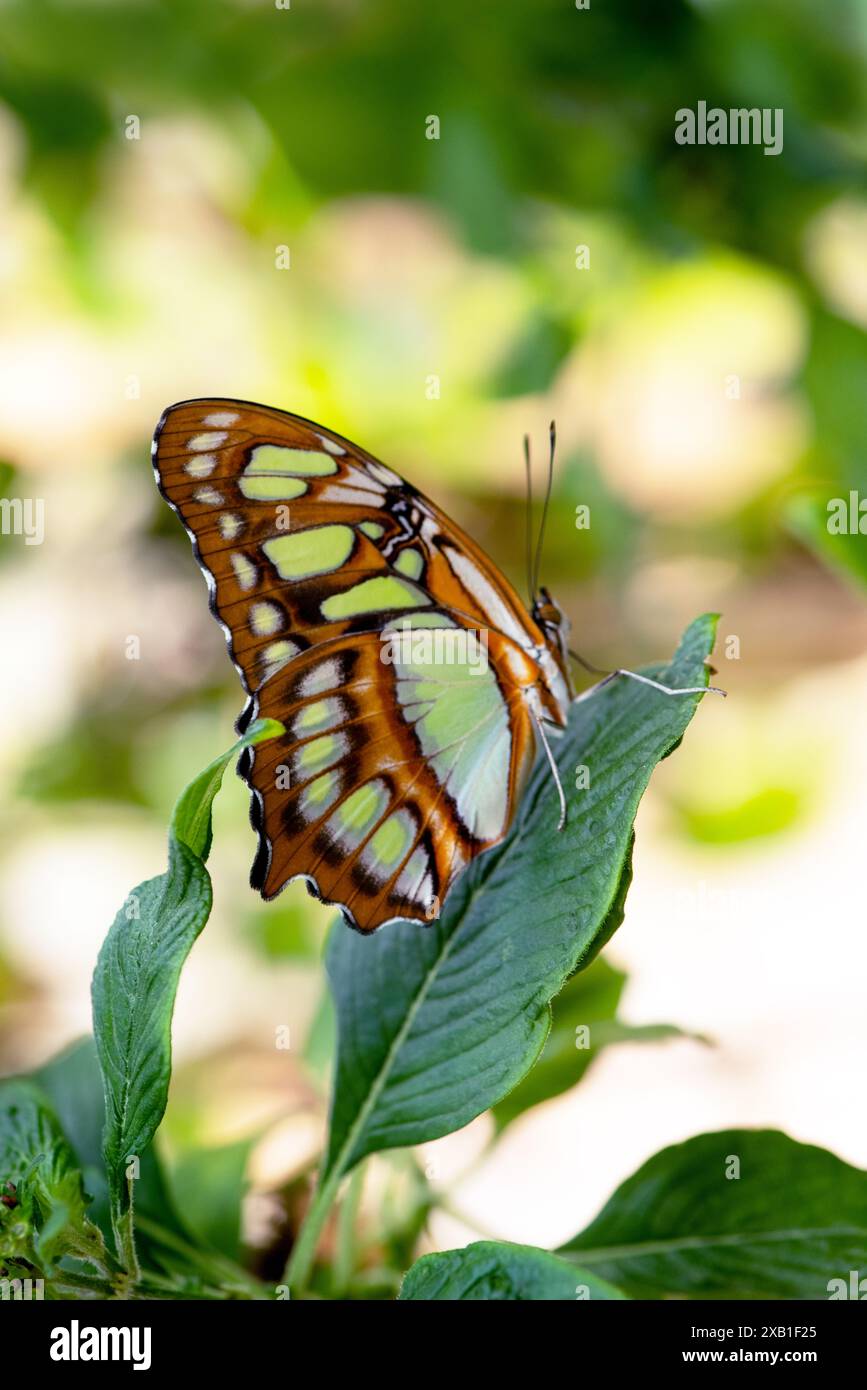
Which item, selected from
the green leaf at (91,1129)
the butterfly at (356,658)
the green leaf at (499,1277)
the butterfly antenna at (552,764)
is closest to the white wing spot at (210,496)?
the butterfly at (356,658)

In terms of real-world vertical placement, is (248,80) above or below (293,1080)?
above

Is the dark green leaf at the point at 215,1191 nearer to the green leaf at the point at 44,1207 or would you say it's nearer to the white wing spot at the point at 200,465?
the green leaf at the point at 44,1207

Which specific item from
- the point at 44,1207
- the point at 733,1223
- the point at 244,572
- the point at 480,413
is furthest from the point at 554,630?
A: the point at 480,413

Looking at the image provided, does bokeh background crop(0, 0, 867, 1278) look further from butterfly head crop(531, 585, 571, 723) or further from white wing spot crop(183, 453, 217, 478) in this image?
white wing spot crop(183, 453, 217, 478)

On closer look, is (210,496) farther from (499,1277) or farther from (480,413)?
(480,413)

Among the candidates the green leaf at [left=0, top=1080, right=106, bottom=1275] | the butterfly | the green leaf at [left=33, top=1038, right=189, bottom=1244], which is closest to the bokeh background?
the green leaf at [left=33, top=1038, right=189, bottom=1244]
